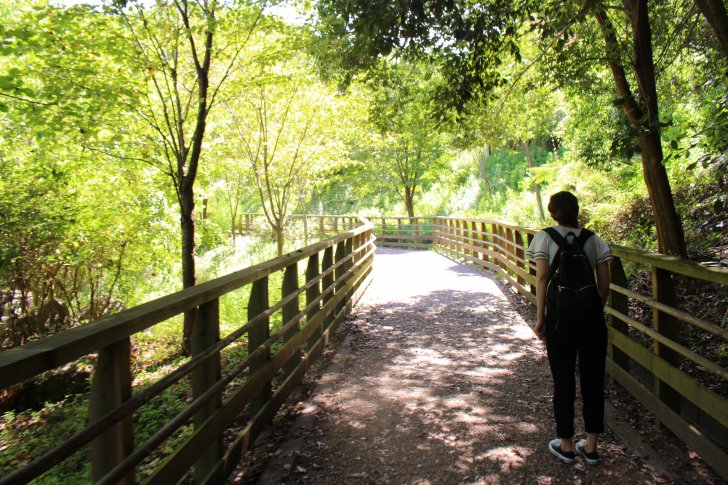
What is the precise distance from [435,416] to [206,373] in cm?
209

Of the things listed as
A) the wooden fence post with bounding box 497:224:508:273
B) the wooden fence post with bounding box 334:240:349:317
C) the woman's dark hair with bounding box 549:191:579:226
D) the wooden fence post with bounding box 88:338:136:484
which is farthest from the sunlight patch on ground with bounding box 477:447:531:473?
the wooden fence post with bounding box 497:224:508:273

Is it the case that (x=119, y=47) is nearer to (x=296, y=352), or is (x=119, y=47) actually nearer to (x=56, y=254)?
(x=56, y=254)

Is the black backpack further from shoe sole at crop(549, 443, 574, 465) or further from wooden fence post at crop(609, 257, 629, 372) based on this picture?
wooden fence post at crop(609, 257, 629, 372)

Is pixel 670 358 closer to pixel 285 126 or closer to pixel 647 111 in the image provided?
pixel 647 111

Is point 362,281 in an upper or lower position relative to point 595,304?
lower

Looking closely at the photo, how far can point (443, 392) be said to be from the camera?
4.84 meters

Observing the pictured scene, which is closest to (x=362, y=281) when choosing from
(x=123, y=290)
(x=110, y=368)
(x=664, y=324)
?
(x=123, y=290)

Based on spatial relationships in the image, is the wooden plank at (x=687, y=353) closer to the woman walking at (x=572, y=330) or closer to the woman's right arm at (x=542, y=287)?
the woman walking at (x=572, y=330)

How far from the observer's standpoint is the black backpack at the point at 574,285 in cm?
331

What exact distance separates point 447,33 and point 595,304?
3.85 m

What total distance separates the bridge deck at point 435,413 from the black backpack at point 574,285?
986 millimetres

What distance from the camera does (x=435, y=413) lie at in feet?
14.3

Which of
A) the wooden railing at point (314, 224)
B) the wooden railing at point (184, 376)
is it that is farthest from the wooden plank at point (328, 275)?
the wooden railing at point (314, 224)

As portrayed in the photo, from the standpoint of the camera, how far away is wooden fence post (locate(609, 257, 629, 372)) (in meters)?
4.57
